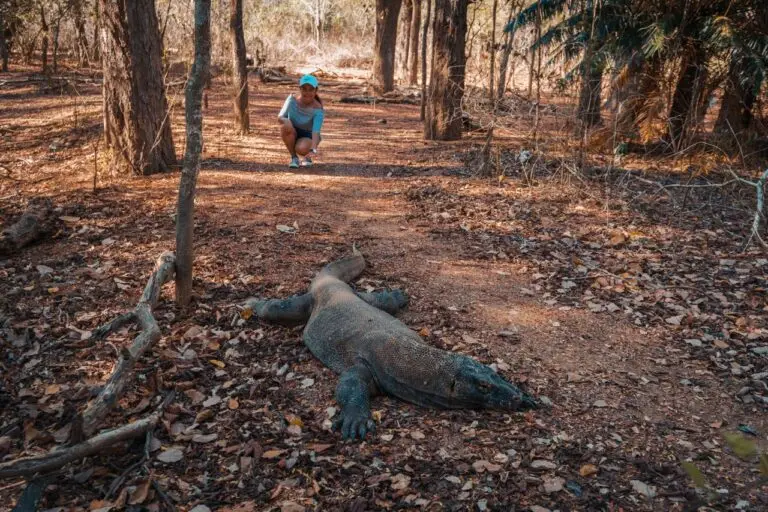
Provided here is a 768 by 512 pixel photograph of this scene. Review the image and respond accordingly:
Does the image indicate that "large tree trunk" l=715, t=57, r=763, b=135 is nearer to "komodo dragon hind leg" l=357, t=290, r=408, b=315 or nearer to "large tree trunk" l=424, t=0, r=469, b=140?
"large tree trunk" l=424, t=0, r=469, b=140

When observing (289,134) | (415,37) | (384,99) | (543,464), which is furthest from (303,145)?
(415,37)

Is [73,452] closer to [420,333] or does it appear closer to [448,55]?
[420,333]

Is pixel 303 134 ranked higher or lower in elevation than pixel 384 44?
lower

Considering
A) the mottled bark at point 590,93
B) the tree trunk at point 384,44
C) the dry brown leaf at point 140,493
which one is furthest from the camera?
the tree trunk at point 384,44

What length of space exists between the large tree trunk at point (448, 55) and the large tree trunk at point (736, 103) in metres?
3.72

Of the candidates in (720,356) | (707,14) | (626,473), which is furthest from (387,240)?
(707,14)

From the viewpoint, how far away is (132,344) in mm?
3264

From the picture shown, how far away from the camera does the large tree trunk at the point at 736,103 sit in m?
8.10

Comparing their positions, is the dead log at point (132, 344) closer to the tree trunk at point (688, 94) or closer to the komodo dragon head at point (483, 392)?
the komodo dragon head at point (483, 392)

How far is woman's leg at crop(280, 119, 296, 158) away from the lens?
781cm

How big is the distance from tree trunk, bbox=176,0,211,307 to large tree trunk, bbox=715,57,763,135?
7.23 metres

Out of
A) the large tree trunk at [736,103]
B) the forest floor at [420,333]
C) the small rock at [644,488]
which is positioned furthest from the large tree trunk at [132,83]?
the large tree trunk at [736,103]

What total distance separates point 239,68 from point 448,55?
3.31 meters

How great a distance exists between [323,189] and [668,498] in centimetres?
540
